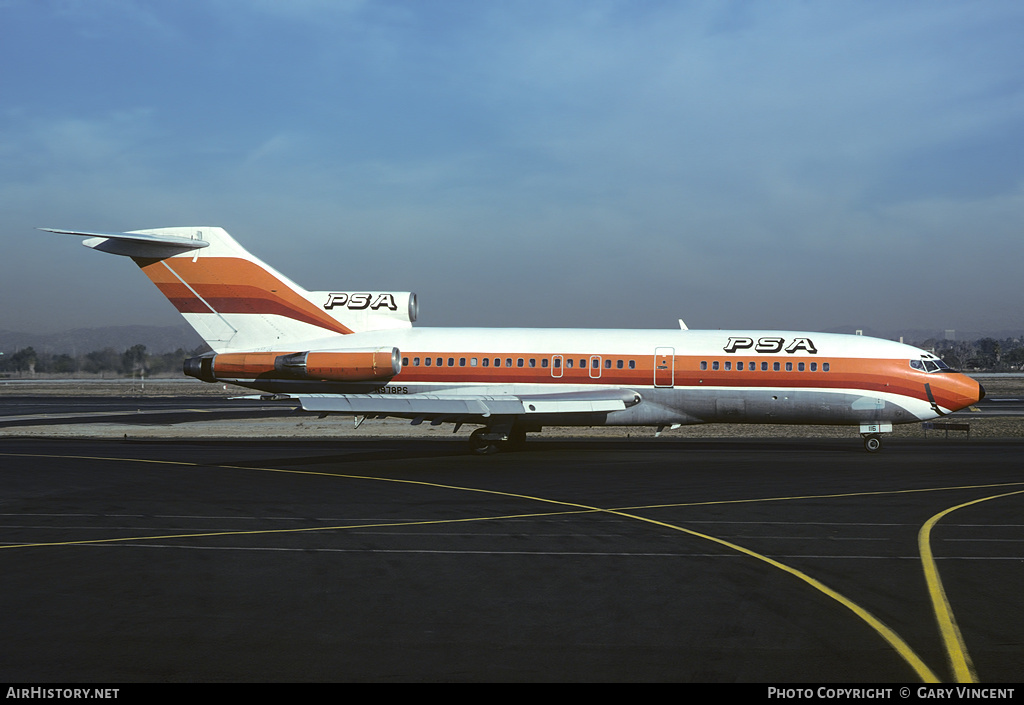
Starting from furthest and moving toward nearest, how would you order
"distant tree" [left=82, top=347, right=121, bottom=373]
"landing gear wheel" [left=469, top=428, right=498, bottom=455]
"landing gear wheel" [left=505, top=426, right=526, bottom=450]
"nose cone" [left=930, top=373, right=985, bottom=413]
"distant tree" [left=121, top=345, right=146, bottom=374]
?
1. "distant tree" [left=82, top=347, right=121, bottom=373]
2. "distant tree" [left=121, top=345, right=146, bottom=374]
3. "landing gear wheel" [left=505, top=426, right=526, bottom=450]
4. "landing gear wheel" [left=469, top=428, right=498, bottom=455]
5. "nose cone" [left=930, top=373, right=985, bottom=413]

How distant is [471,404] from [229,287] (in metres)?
10.9

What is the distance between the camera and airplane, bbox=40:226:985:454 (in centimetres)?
2780

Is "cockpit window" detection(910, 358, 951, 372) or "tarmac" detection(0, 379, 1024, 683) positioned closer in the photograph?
"tarmac" detection(0, 379, 1024, 683)

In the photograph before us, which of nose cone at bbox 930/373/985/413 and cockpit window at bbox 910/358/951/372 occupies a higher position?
cockpit window at bbox 910/358/951/372

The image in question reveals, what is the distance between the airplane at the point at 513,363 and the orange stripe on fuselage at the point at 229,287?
0.04 metres

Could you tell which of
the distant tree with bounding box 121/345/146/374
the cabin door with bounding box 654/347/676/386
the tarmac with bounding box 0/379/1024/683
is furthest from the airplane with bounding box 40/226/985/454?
the distant tree with bounding box 121/345/146/374

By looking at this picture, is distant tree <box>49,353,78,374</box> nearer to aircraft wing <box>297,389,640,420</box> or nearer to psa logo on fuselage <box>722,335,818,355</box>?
aircraft wing <box>297,389,640,420</box>

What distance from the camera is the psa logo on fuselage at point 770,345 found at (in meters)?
28.3

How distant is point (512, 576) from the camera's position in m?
11.3

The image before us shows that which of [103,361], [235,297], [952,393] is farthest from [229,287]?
[103,361]

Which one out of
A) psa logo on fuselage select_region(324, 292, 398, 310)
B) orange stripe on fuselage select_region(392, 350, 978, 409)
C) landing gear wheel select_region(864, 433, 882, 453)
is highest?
psa logo on fuselage select_region(324, 292, 398, 310)

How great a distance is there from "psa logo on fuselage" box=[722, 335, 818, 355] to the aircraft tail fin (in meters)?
12.7
